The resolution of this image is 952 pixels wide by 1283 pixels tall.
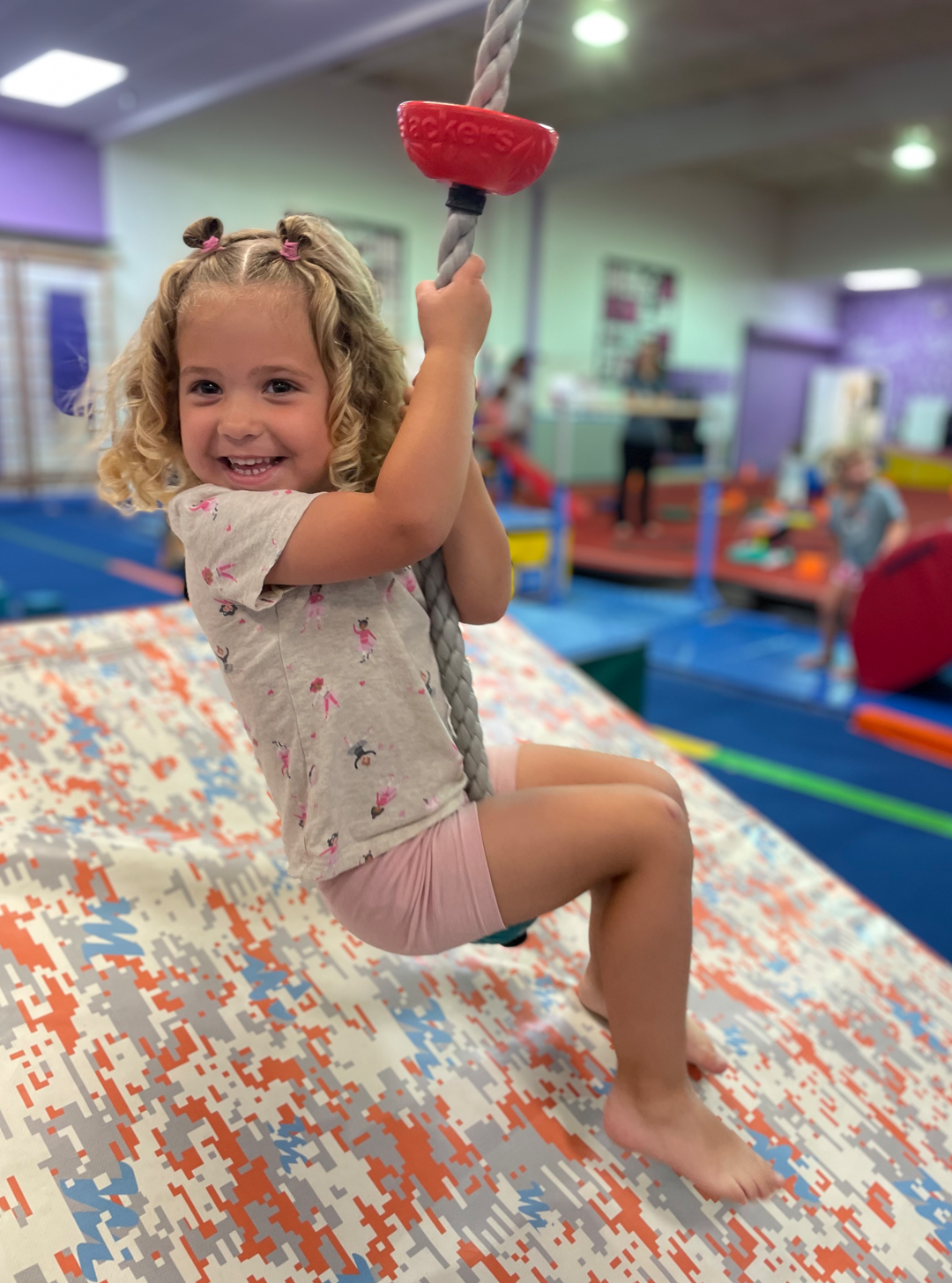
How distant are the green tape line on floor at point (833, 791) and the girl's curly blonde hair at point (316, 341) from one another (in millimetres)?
2156

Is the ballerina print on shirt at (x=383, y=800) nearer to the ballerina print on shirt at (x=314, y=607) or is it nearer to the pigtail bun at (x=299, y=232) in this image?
the ballerina print on shirt at (x=314, y=607)

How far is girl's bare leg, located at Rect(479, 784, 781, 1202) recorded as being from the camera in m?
0.84

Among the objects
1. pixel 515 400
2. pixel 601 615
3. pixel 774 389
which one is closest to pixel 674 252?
pixel 774 389

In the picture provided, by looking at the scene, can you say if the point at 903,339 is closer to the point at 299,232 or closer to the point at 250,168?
→ the point at 250,168

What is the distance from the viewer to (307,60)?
5.53 meters

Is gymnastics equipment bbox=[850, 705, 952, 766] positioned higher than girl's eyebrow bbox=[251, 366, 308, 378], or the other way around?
girl's eyebrow bbox=[251, 366, 308, 378]

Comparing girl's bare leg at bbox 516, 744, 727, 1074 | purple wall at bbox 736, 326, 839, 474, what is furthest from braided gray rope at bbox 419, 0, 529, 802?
purple wall at bbox 736, 326, 839, 474

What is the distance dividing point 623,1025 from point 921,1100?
1.77 ft

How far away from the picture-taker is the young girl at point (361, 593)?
74 centimetres

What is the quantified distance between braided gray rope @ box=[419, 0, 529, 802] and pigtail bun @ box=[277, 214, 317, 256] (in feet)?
0.36

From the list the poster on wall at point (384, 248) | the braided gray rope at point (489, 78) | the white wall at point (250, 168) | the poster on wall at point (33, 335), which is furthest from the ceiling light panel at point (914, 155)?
the braided gray rope at point (489, 78)

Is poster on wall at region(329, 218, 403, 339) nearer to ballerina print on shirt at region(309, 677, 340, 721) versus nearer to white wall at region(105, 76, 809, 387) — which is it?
white wall at region(105, 76, 809, 387)

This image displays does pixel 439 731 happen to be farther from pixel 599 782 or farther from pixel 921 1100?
pixel 921 1100

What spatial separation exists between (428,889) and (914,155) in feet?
35.0
